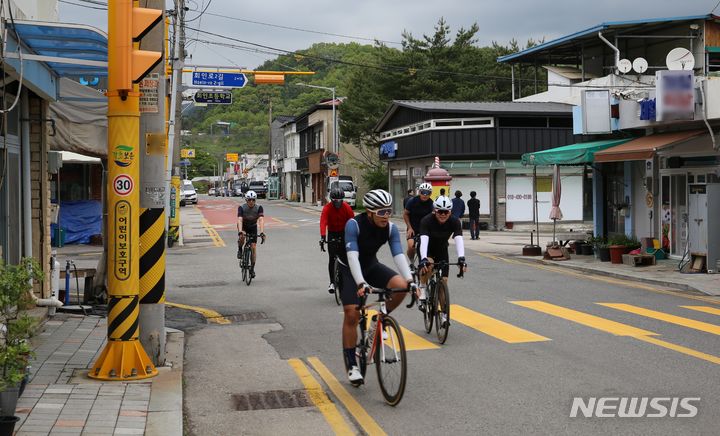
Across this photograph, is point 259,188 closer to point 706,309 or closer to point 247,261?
point 247,261

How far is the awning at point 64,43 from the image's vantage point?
30.9 feet

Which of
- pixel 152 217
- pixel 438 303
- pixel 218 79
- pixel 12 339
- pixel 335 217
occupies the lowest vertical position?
pixel 438 303

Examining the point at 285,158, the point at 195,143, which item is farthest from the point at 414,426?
the point at 195,143

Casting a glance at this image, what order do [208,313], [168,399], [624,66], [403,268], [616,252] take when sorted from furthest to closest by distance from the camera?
[624,66], [616,252], [208,313], [403,268], [168,399]

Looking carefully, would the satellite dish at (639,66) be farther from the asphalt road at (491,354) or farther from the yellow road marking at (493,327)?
the yellow road marking at (493,327)

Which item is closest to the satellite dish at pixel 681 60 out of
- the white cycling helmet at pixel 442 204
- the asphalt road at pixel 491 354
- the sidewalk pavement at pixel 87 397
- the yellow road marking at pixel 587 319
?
the asphalt road at pixel 491 354

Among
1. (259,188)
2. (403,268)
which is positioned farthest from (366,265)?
(259,188)

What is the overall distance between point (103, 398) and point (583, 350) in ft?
17.5

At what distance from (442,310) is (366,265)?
2.45 metres

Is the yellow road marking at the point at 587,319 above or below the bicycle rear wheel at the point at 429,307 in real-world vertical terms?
below

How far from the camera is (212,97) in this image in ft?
100

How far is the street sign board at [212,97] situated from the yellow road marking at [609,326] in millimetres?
18695

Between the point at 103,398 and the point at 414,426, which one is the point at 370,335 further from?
the point at 103,398

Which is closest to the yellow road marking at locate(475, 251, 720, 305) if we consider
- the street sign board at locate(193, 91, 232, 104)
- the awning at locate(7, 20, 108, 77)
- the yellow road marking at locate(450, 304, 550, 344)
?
the yellow road marking at locate(450, 304, 550, 344)
